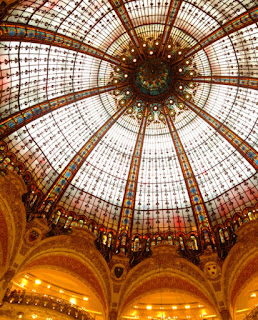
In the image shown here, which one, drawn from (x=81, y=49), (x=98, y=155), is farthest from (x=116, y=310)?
(x=81, y=49)

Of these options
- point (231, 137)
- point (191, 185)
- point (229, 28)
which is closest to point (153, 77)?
point (229, 28)

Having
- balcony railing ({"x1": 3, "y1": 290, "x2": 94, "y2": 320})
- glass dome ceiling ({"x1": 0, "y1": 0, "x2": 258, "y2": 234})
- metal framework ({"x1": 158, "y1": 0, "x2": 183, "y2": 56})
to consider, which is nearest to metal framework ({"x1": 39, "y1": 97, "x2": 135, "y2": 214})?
glass dome ceiling ({"x1": 0, "y1": 0, "x2": 258, "y2": 234})

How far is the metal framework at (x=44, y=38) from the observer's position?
61.0 ft

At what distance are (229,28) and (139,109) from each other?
388 inches

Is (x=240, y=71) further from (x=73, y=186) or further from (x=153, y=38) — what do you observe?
(x=73, y=186)

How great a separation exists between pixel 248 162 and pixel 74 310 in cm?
1738

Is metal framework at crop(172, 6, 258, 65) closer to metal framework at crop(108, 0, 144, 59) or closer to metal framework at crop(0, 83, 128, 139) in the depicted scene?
metal framework at crop(108, 0, 144, 59)

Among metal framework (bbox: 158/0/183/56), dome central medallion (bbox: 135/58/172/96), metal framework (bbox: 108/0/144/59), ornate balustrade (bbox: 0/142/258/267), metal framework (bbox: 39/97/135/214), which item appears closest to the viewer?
metal framework (bbox: 108/0/144/59)

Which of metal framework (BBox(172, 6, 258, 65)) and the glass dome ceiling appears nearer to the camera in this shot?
metal framework (BBox(172, 6, 258, 65))

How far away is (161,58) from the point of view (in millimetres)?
25453

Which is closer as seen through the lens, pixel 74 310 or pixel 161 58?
pixel 74 310

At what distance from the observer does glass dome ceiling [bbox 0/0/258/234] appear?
21859 mm

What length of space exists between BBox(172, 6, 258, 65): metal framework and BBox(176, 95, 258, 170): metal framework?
4.69 m

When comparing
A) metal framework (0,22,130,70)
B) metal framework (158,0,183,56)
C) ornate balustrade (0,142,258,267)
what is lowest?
ornate balustrade (0,142,258,267)
